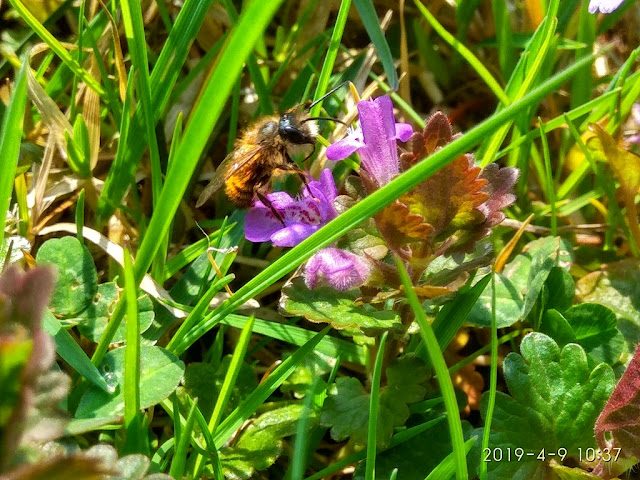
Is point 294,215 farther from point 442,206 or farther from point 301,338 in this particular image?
point 442,206

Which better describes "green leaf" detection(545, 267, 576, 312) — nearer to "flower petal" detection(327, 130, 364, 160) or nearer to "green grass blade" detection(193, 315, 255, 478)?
"flower petal" detection(327, 130, 364, 160)

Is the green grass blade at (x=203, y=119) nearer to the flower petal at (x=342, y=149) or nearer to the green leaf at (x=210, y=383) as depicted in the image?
the green leaf at (x=210, y=383)

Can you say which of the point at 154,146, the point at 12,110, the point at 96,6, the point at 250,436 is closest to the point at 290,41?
the point at 96,6

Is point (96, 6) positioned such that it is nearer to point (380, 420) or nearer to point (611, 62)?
point (380, 420)

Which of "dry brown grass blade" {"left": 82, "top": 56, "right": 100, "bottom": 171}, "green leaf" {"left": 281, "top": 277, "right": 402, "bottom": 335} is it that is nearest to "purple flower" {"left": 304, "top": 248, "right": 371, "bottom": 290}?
"green leaf" {"left": 281, "top": 277, "right": 402, "bottom": 335}

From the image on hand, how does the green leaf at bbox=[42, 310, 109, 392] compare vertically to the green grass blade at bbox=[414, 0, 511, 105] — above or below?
below

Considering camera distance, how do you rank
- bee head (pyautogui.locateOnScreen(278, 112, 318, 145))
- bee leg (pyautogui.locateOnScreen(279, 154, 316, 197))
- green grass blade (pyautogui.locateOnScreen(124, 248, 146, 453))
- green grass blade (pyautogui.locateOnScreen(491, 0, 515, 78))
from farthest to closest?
green grass blade (pyautogui.locateOnScreen(491, 0, 515, 78))
bee head (pyautogui.locateOnScreen(278, 112, 318, 145))
bee leg (pyautogui.locateOnScreen(279, 154, 316, 197))
green grass blade (pyautogui.locateOnScreen(124, 248, 146, 453))

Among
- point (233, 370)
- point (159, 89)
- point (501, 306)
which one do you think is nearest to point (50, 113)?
point (159, 89)
